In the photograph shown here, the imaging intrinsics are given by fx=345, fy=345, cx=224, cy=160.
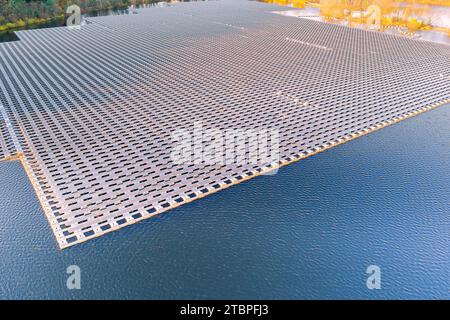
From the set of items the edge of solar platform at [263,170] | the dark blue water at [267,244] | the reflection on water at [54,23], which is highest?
the reflection on water at [54,23]

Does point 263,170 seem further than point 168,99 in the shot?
No

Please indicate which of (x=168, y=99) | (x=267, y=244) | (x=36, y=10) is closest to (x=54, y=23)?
(x=36, y=10)

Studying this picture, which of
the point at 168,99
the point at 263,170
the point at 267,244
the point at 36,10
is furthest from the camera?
the point at 36,10

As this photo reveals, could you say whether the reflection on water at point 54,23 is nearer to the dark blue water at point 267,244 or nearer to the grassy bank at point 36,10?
the grassy bank at point 36,10

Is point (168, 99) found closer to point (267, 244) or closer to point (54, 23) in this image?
point (267, 244)

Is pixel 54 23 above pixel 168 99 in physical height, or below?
above

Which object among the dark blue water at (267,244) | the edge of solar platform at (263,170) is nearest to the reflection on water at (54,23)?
the dark blue water at (267,244)

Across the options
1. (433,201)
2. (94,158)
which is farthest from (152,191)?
(433,201)
